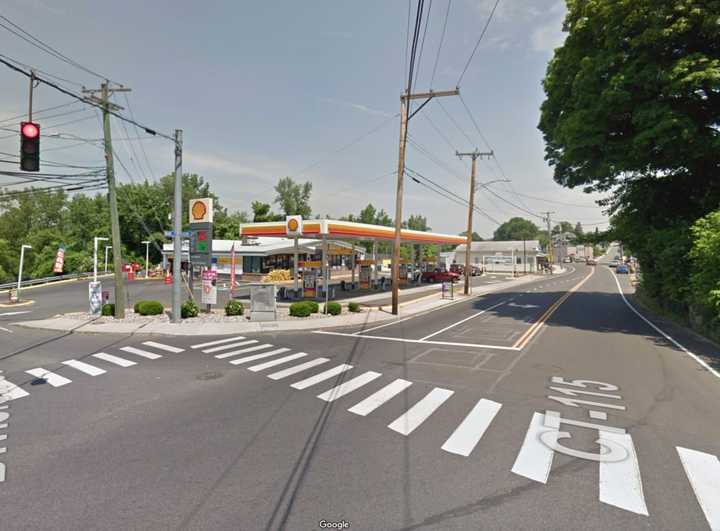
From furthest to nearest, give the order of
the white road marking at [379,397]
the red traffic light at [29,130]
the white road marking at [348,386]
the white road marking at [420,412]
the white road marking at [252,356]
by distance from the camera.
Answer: the white road marking at [252,356], the red traffic light at [29,130], the white road marking at [348,386], the white road marking at [379,397], the white road marking at [420,412]

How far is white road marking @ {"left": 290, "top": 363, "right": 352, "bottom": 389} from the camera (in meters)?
8.84

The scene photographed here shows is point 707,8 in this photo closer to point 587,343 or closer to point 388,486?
point 587,343

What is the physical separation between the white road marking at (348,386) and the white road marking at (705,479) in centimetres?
544

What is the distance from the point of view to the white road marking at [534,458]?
5086mm

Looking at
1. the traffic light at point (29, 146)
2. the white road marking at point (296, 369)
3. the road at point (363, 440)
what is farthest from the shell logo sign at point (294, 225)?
the traffic light at point (29, 146)

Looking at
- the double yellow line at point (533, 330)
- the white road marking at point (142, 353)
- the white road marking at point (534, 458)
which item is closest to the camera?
the white road marking at point (534, 458)

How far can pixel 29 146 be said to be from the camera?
922 cm

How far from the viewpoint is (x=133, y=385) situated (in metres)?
9.04

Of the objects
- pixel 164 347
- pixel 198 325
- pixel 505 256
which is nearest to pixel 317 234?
pixel 198 325

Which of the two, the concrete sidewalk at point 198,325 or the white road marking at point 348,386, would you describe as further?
the concrete sidewalk at point 198,325

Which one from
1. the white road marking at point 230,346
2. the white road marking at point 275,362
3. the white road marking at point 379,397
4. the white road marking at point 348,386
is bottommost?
the white road marking at point 230,346

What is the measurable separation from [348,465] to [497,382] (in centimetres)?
498

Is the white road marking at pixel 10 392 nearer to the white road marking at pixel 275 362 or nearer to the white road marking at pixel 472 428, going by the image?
the white road marking at pixel 275 362

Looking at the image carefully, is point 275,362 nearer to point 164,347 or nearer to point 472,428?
point 164,347
